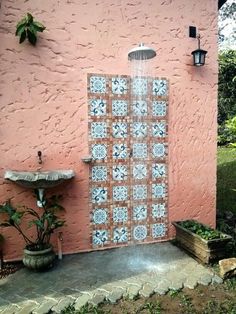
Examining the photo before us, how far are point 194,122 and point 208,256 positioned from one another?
207 cm

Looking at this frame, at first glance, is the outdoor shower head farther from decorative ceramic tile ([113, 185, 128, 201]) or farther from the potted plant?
the potted plant

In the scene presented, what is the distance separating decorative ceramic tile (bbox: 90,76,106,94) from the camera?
14.6 ft

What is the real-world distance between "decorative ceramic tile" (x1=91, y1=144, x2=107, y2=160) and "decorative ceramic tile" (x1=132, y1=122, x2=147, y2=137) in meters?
0.51

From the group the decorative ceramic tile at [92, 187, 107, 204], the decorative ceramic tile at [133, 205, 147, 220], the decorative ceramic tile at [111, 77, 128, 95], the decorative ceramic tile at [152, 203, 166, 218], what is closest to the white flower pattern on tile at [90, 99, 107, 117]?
the decorative ceramic tile at [111, 77, 128, 95]

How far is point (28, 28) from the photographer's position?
3910 mm

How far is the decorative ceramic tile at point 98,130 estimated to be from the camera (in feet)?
14.7

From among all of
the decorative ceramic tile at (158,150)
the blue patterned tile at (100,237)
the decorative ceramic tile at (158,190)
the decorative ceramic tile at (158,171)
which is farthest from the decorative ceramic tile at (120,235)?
the decorative ceramic tile at (158,150)

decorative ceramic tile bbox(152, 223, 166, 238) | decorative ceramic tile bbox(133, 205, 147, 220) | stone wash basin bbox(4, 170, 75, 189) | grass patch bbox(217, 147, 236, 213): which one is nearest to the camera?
stone wash basin bbox(4, 170, 75, 189)

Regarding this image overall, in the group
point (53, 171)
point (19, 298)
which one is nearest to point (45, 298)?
point (19, 298)

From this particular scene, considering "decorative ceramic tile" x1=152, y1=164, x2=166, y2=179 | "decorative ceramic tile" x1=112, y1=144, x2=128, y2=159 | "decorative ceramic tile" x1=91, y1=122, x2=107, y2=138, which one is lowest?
"decorative ceramic tile" x1=152, y1=164, x2=166, y2=179

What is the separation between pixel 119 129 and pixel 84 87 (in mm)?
786

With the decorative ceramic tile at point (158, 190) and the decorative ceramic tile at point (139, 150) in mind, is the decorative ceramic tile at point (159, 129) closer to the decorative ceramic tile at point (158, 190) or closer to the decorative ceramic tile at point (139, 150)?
the decorative ceramic tile at point (139, 150)

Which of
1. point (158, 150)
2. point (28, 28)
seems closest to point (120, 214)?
point (158, 150)

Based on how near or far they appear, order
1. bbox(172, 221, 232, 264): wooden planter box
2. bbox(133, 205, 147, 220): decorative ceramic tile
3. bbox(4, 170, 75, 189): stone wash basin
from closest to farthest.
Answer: bbox(4, 170, 75, 189): stone wash basin
bbox(172, 221, 232, 264): wooden planter box
bbox(133, 205, 147, 220): decorative ceramic tile
